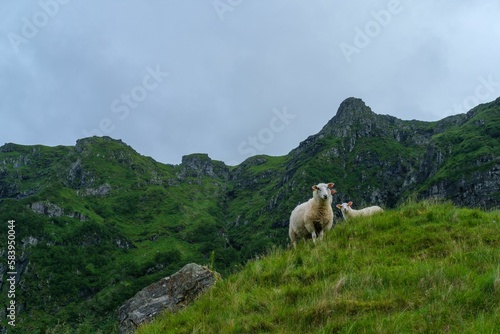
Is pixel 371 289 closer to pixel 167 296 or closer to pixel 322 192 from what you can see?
pixel 167 296

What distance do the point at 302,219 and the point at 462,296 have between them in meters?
8.11

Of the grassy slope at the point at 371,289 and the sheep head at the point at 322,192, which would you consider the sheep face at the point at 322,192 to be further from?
the grassy slope at the point at 371,289

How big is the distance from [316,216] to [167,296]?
18.9 ft

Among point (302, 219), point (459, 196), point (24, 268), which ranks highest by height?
point (24, 268)

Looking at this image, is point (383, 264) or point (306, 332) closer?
point (306, 332)

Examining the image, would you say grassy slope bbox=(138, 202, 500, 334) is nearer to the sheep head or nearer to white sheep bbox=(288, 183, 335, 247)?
white sheep bbox=(288, 183, 335, 247)

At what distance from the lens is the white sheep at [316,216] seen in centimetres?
1312

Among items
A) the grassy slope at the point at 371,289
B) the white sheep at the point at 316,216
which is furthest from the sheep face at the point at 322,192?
the grassy slope at the point at 371,289

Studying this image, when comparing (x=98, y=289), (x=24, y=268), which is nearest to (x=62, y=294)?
(x=98, y=289)

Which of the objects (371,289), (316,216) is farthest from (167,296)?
(371,289)

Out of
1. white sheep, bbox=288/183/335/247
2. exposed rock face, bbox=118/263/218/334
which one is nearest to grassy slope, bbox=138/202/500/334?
exposed rock face, bbox=118/263/218/334

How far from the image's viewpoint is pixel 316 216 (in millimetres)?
13164

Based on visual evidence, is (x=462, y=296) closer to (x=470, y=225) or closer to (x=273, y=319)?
(x=273, y=319)

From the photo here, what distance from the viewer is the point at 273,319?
20.9 feet
